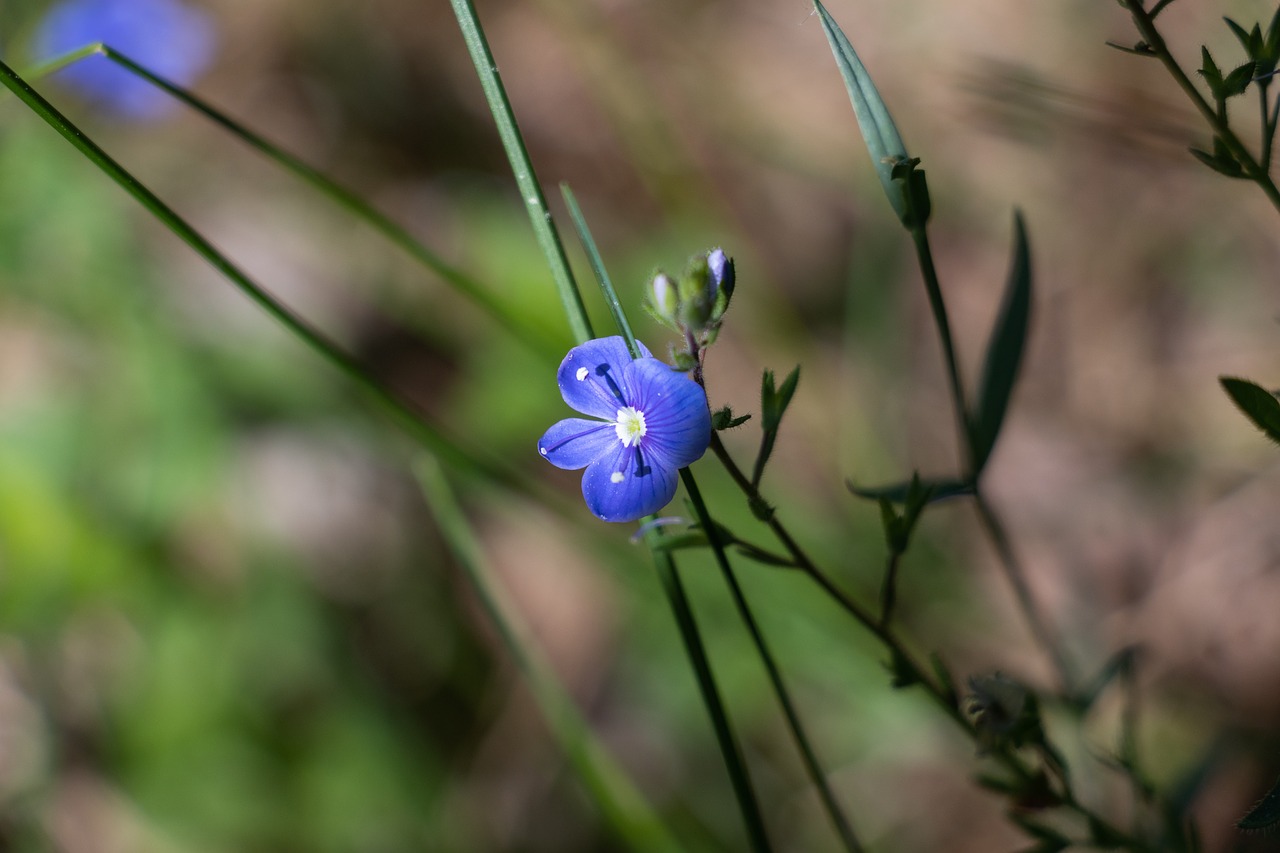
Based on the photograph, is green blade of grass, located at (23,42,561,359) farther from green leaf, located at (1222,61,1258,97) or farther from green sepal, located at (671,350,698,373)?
green leaf, located at (1222,61,1258,97)

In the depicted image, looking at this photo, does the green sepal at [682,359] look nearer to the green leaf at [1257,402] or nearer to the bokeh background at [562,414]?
the green leaf at [1257,402]

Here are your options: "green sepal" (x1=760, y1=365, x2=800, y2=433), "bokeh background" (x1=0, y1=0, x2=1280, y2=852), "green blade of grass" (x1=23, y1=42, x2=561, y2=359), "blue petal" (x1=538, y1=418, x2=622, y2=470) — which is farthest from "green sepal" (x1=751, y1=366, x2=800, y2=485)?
"bokeh background" (x1=0, y1=0, x2=1280, y2=852)

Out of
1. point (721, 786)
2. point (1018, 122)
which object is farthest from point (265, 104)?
point (721, 786)

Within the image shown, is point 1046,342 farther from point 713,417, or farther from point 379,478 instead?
point 713,417

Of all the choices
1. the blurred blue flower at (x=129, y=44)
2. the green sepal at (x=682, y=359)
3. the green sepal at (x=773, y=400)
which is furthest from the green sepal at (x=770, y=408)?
the blurred blue flower at (x=129, y=44)

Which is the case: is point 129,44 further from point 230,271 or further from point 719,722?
point 719,722

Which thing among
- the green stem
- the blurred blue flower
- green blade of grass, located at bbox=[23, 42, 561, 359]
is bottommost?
the green stem

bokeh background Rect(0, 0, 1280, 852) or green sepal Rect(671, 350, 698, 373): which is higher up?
bokeh background Rect(0, 0, 1280, 852)
